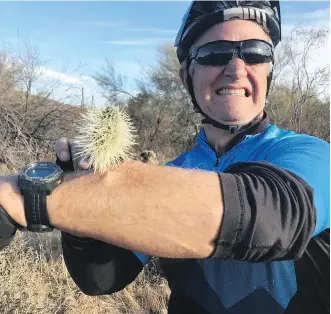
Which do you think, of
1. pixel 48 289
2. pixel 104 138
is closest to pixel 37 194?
pixel 104 138

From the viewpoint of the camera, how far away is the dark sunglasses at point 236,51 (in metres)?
2.13

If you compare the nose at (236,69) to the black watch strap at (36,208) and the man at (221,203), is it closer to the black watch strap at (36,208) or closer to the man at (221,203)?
the man at (221,203)

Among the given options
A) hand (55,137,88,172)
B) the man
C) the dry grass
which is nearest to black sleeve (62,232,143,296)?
the man

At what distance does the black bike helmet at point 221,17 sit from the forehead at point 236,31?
0.03m

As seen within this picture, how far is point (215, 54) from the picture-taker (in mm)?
2186

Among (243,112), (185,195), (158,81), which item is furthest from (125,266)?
(158,81)

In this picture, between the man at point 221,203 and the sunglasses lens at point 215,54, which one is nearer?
the man at point 221,203

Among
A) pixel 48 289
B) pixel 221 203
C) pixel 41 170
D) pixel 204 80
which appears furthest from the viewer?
pixel 48 289

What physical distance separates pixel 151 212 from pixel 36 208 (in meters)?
0.33

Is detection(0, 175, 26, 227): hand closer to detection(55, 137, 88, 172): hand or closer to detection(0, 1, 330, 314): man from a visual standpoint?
detection(0, 1, 330, 314): man

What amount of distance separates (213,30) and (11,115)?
1035 cm

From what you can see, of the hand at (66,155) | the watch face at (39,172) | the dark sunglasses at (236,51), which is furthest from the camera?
the dark sunglasses at (236,51)

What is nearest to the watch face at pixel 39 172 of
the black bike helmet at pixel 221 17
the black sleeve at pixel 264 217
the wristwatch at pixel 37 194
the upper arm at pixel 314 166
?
the wristwatch at pixel 37 194

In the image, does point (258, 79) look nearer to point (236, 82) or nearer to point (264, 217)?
point (236, 82)
